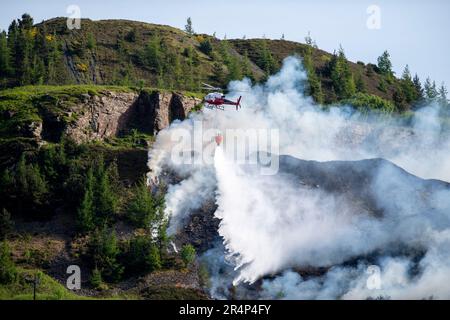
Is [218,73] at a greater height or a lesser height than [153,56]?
lesser

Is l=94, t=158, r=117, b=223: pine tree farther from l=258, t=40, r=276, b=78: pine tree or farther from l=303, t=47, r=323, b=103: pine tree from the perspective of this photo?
l=258, t=40, r=276, b=78: pine tree

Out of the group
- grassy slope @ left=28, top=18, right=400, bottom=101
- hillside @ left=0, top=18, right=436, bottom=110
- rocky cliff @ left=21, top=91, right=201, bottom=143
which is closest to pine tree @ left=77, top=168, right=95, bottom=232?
rocky cliff @ left=21, top=91, right=201, bottom=143

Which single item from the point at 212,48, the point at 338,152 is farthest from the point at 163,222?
the point at 212,48

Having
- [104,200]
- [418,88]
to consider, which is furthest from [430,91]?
[104,200]

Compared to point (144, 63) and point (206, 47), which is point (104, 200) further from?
point (206, 47)

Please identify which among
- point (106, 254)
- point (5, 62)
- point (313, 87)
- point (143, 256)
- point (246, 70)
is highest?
point (246, 70)

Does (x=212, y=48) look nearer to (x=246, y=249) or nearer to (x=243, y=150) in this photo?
(x=243, y=150)
